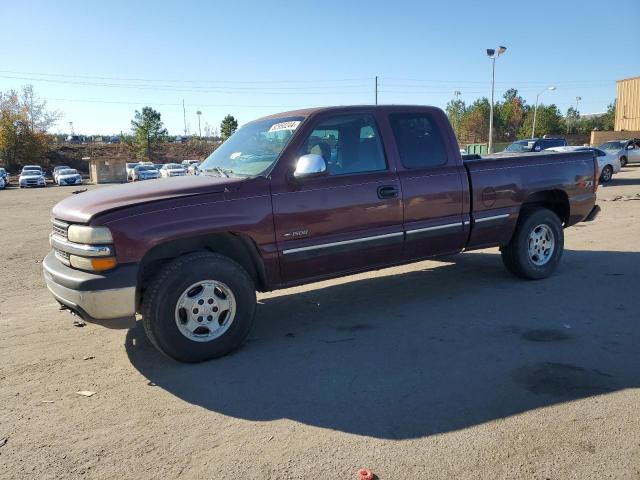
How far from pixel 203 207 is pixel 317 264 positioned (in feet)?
3.89

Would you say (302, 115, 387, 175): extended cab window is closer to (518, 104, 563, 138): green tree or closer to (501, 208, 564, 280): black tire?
(501, 208, 564, 280): black tire

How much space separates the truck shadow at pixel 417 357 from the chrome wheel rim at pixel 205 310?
26 centimetres

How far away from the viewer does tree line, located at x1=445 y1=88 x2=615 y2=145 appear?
76562 mm

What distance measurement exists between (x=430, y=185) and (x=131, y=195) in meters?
2.89

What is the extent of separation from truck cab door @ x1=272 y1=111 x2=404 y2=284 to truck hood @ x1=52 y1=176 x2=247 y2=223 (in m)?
0.55

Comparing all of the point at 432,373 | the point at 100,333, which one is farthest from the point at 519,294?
the point at 100,333

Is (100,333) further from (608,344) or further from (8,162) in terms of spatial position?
(8,162)

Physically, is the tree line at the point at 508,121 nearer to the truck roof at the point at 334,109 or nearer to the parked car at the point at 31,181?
the parked car at the point at 31,181

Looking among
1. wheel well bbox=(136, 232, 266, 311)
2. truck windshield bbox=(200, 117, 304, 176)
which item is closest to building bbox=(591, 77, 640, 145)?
truck windshield bbox=(200, 117, 304, 176)

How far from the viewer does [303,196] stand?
4.52 metres

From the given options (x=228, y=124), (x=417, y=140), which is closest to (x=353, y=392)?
(x=417, y=140)

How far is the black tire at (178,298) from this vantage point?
396 cm

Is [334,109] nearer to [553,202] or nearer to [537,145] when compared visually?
[553,202]

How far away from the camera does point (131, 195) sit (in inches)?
163
